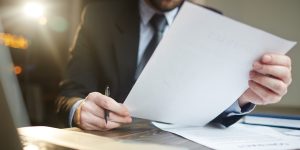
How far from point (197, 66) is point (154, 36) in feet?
1.79

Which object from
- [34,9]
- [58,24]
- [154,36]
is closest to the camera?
[154,36]

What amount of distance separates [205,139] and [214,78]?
4.2 inches

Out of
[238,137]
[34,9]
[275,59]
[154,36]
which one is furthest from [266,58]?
[34,9]

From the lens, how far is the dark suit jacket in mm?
1087

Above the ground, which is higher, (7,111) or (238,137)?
(7,111)

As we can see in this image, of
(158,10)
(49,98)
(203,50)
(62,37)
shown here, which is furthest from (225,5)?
(49,98)

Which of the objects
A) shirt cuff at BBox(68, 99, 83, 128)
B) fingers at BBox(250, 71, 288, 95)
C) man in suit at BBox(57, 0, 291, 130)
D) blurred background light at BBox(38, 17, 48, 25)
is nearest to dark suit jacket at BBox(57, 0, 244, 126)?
man in suit at BBox(57, 0, 291, 130)

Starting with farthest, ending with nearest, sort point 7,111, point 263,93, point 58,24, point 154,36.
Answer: point 58,24, point 154,36, point 263,93, point 7,111

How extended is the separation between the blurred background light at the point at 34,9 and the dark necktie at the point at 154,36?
177 centimetres

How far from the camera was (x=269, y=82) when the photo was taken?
63 cm

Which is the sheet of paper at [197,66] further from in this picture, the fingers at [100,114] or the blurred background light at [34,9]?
the blurred background light at [34,9]

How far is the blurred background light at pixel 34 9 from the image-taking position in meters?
2.65

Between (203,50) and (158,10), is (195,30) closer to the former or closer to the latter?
(203,50)

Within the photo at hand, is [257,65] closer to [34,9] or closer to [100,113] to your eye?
[100,113]
